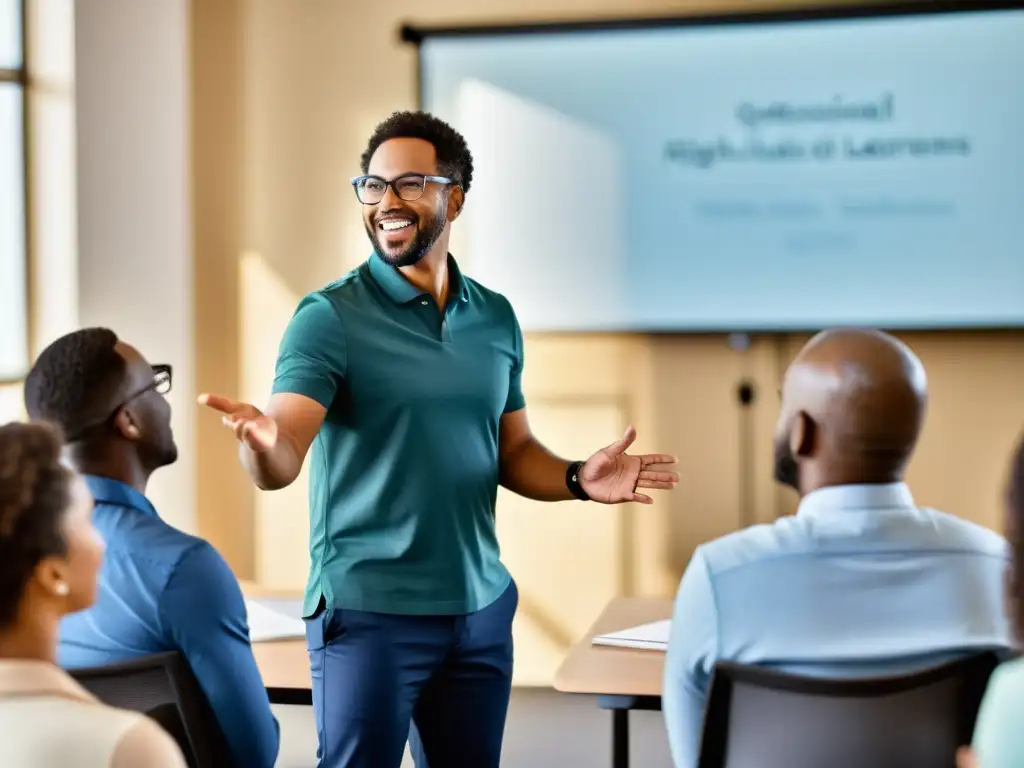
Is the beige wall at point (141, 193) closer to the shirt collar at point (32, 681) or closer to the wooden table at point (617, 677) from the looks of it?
the wooden table at point (617, 677)

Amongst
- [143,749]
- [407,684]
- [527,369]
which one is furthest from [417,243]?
[527,369]

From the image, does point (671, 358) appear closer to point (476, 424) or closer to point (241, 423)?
point (476, 424)

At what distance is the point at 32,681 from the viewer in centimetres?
101

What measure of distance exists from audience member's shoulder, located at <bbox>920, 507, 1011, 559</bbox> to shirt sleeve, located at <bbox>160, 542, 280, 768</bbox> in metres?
0.94

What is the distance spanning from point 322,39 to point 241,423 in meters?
2.68

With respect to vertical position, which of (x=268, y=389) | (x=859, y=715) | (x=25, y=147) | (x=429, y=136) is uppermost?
(x=25, y=147)

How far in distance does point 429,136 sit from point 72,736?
130 cm

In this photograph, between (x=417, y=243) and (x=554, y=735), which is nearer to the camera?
(x=417, y=243)

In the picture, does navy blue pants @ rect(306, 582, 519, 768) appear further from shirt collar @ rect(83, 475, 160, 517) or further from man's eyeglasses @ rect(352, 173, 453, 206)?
man's eyeglasses @ rect(352, 173, 453, 206)

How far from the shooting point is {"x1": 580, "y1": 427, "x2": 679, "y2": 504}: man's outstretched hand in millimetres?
2002

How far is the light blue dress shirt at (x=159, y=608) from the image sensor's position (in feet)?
5.20

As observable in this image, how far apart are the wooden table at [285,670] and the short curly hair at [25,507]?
100cm

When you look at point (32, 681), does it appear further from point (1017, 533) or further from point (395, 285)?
point (395, 285)

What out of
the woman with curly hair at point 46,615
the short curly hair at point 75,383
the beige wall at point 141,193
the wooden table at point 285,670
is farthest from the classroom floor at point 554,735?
the woman with curly hair at point 46,615
